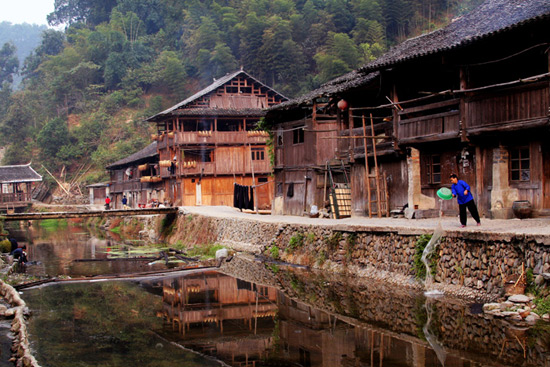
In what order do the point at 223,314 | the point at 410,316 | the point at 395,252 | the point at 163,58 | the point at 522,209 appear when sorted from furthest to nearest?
the point at 163,58
the point at 522,209
the point at 395,252
the point at 223,314
the point at 410,316

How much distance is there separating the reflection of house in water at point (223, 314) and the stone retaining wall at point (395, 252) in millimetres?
2764

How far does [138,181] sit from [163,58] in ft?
126

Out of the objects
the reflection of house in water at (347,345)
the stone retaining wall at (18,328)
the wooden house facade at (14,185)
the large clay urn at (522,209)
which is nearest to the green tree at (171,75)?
the wooden house facade at (14,185)

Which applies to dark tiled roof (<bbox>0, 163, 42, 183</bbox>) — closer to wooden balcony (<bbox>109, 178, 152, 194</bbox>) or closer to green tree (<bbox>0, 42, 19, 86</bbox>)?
wooden balcony (<bbox>109, 178, 152, 194</bbox>)

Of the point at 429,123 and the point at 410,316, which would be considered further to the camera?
the point at 429,123

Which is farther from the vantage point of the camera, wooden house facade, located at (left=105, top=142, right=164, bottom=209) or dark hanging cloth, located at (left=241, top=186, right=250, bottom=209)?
wooden house facade, located at (left=105, top=142, right=164, bottom=209)

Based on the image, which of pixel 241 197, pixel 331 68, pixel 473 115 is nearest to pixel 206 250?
pixel 241 197

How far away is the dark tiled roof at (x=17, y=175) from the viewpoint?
56.6 meters

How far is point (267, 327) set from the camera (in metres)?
12.3

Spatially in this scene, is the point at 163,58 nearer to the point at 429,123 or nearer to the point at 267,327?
the point at 429,123

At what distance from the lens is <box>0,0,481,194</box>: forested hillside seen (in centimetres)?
6919

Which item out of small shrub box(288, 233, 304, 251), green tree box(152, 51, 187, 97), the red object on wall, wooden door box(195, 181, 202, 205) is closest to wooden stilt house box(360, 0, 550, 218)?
the red object on wall

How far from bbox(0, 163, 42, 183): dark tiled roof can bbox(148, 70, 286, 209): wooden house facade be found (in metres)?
21.6

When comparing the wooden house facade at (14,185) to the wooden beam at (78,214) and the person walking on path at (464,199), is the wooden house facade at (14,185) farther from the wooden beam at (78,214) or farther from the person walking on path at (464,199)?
the person walking on path at (464,199)
